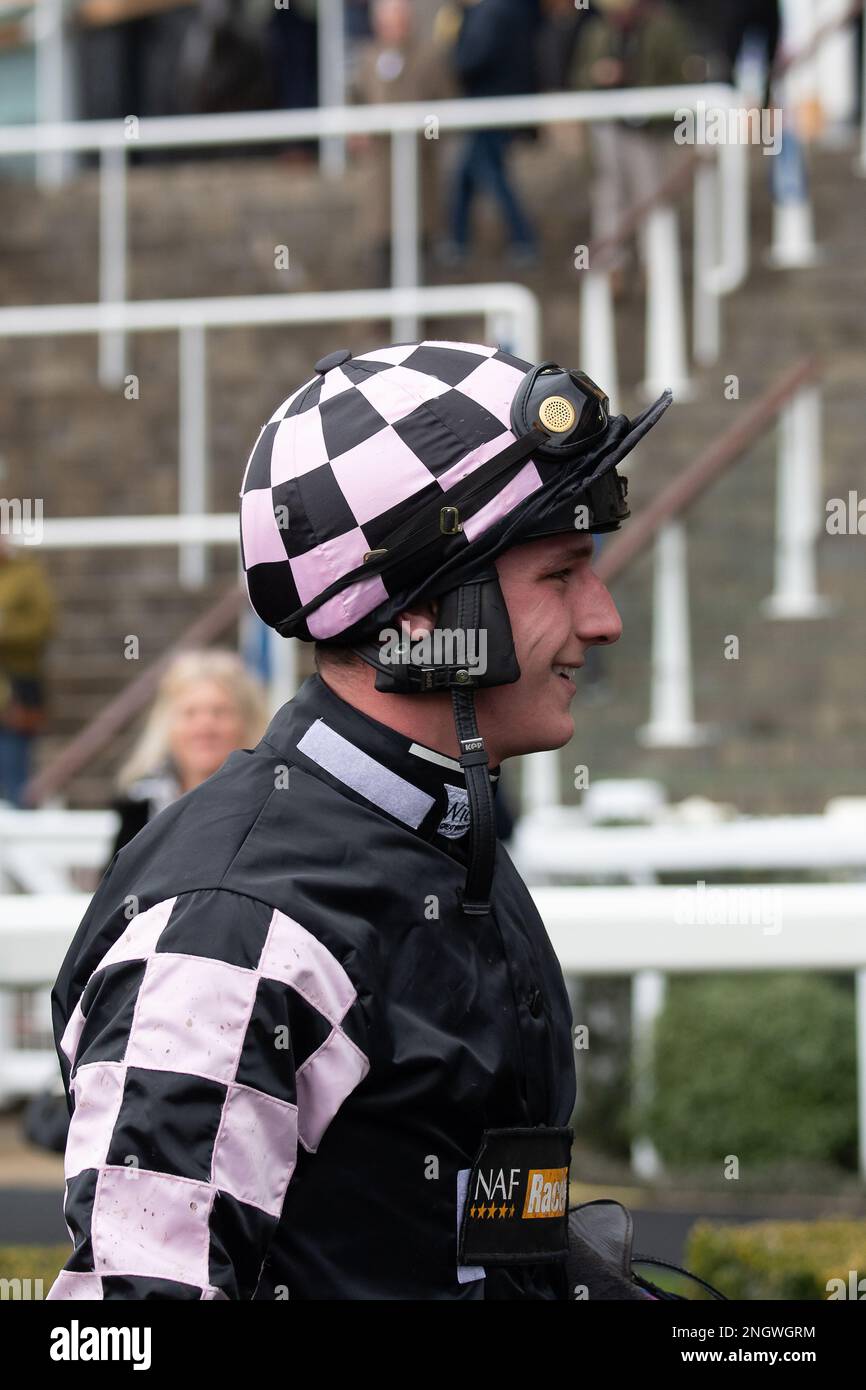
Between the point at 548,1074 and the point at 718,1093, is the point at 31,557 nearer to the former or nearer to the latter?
the point at 718,1093

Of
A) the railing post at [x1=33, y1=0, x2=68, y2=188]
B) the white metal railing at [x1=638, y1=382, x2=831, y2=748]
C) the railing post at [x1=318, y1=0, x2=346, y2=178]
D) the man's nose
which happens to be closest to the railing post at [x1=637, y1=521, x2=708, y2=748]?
the white metal railing at [x1=638, y1=382, x2=831, y2=748]

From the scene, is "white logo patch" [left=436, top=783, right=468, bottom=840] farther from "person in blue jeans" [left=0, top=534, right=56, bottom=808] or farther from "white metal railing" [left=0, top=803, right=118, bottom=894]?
"person in blue jeans" [left=0, top=534, right=56, bottom=808]

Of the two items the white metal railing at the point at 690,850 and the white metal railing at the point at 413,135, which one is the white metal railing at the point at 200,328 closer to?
the white metal railing at the point at 413,135

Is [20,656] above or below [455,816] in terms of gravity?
above

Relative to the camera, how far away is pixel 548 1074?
1.90 m

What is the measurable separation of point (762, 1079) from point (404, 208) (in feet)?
18.0

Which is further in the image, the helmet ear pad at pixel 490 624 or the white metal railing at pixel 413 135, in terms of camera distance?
the white metal railing at pixel 413 135

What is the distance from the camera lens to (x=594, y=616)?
1939 mm

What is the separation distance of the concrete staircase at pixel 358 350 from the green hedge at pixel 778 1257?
4324 mm

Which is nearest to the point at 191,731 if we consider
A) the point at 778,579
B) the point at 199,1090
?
the point at 199,1090

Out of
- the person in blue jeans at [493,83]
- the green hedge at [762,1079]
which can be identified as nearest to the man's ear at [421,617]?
the green hedge at [762,1079]

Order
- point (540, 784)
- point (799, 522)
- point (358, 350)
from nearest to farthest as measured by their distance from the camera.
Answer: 1. point (540, 784)
2. point (799, 522)
3. point (358, 350)

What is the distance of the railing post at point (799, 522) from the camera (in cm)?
834

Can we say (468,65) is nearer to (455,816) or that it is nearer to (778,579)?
(778,579)
